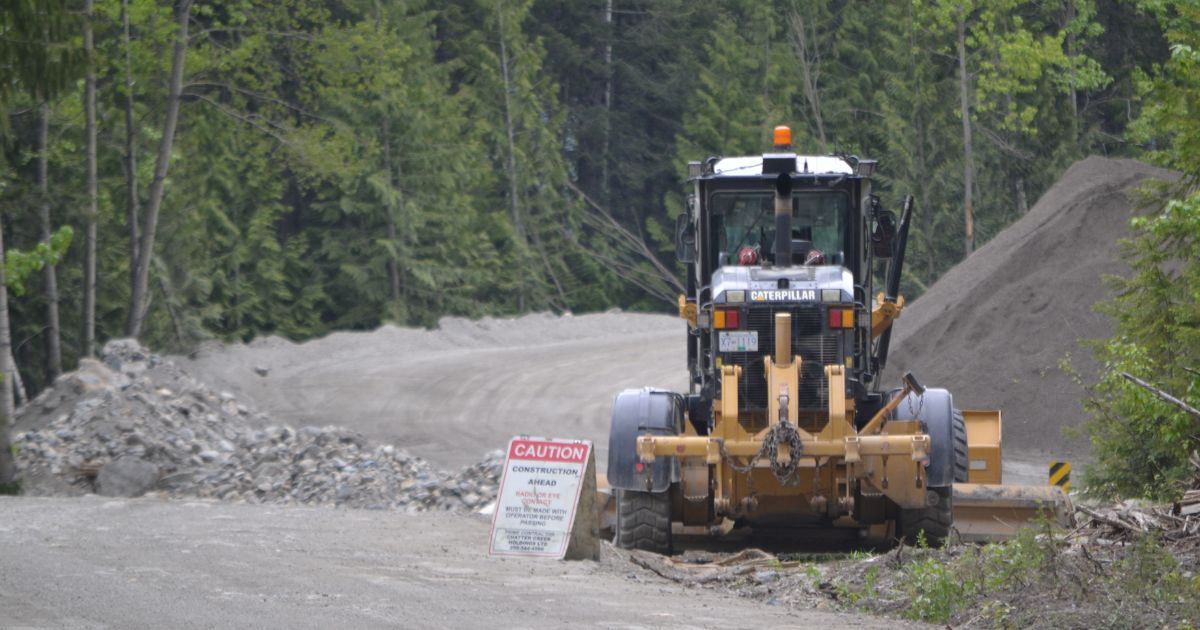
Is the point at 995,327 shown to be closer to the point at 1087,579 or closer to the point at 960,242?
the point at 960,242

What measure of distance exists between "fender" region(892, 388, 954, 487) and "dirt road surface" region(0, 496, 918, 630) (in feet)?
8.83

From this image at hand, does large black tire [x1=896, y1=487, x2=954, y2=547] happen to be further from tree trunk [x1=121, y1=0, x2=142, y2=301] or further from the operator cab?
tree trunk [x1=121, y1=0, x2=142, y2=301]

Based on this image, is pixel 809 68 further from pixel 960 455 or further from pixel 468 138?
pixel 960 455

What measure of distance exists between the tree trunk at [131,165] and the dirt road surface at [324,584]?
56.8ft

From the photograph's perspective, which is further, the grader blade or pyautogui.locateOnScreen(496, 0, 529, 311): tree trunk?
pyautogui.locateOnScreen(496, 0, 529, 311): tree trunk

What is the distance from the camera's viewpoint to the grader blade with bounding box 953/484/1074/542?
13.8m

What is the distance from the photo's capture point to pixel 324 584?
410 inches

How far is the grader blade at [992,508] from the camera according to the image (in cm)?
1375

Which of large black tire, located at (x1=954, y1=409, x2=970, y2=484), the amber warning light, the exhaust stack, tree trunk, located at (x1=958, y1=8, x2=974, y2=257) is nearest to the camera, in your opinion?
the exhaust stack

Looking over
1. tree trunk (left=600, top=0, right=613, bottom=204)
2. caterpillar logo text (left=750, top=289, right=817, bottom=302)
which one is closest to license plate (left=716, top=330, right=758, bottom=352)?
caterpillar logo text (left=750, top=289, right=817, bottom=302)

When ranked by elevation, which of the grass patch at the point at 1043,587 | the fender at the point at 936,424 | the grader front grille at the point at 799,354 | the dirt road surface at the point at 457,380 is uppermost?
the grader front grille at the point at 799,354

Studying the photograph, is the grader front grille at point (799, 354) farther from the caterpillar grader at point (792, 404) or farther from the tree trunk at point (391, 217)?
the tree trunk at point (391, 217)

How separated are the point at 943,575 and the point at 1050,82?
33078 mm

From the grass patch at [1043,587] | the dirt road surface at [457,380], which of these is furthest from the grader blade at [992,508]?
the dirt road surface at [457,380]
